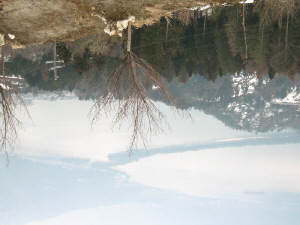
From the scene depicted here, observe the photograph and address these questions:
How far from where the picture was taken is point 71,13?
5055 millimetres

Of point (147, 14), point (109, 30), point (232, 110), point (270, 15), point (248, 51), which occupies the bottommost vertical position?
point (232, 110)

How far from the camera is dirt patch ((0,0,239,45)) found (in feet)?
15.2

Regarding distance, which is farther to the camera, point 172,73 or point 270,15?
point 270,15

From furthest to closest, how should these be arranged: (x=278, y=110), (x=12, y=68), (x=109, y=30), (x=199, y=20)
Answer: (x=199, y=20) < (x=278, y=110) < (x=12, y=68) < (x=109, y=30)

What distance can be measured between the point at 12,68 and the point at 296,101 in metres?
15.1

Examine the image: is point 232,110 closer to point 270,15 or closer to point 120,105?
point 270,15

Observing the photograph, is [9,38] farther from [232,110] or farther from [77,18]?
[232,110]

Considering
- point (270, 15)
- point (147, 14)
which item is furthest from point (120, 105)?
point (270, 15)

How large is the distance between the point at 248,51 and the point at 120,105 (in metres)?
12.3

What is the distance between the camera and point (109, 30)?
4988mm

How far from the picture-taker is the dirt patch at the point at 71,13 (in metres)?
4.64

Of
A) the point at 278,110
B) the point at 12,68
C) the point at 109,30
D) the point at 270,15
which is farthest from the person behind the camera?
the point at 270,15

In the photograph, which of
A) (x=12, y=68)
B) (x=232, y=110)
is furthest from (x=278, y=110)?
(x=12, y=68)

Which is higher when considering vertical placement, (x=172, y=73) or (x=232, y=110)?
(x=172, y=73)
